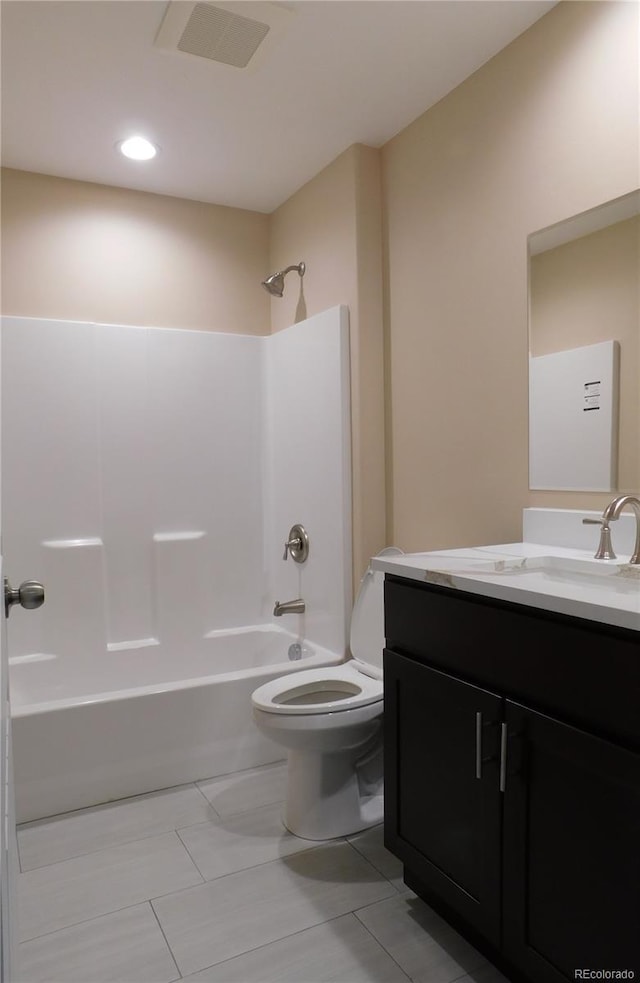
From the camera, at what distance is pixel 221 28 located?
186 cm

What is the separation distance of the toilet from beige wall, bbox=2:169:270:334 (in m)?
1.69

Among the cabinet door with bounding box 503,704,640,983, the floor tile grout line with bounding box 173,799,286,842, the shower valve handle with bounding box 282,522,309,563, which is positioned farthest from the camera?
the shower valve handle with bounding box 282,522,309,563

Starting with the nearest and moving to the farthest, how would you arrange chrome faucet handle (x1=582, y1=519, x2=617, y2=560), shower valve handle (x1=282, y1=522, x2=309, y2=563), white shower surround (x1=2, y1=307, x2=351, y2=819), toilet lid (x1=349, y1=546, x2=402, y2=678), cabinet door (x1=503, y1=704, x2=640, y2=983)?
cabinet door (x1=503, y1=704, x2=640, y2=983) → chrome faucet handle (x1=582, y1=519, x2=617, y2=560) → toilet lid (x1=349, y1=546, x2=402, y2=678) → white shower surround (x1=2, y1=307, x2=351, y2=819) → shower valve handle (x1=282, y1=522, x2=309, y2=563)

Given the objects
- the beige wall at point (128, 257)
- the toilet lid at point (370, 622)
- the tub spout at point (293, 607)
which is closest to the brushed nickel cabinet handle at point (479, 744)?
the toilet lid at point (370, 622)

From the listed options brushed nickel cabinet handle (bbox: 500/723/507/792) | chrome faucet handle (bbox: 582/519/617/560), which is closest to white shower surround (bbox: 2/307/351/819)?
chrome faucet handle (bbox: 582/519/617/560)

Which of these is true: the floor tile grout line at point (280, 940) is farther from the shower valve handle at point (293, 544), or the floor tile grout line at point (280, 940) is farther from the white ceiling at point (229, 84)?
the white ceiling at point (229, 84)

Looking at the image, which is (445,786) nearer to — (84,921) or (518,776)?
(518,776)

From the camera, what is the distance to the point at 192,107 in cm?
229

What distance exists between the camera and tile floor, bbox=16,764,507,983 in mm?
1518

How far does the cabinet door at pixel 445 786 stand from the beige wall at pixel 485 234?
665 mm

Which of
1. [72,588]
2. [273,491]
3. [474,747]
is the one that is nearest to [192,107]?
[273,491]

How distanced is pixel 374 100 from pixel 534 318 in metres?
1.00

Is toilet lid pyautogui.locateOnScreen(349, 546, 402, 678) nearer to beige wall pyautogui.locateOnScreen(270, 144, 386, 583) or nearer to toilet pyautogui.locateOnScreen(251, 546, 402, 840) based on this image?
toilet pyautogui.locateOnScreen(251, 546, 402, 840)

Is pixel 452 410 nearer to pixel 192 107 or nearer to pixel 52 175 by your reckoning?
pixel 192 107
